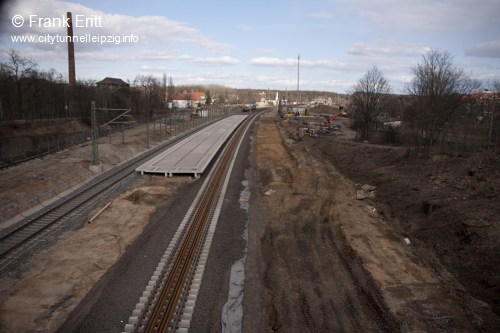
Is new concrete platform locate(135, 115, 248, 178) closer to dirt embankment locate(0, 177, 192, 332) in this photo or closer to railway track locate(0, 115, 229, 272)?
railway track locate(0, 115, 229, 272)

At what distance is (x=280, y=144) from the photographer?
45000 mm

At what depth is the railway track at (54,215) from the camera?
13339 millimetres

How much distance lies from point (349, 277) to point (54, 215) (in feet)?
42.1

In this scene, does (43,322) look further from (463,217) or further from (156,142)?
(156,142)

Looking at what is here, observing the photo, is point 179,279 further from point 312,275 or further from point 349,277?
point 349,277

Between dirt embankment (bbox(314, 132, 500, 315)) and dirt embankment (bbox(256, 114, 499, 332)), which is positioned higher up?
dirt embankment (bbox(314, 132, 500, 315))

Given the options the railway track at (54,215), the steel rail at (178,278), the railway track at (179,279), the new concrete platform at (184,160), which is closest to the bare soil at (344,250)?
the railway track at (54,215)

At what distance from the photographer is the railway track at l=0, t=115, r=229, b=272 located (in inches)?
525

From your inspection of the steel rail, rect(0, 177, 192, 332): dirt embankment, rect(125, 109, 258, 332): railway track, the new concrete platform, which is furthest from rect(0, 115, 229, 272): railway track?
the steel rail

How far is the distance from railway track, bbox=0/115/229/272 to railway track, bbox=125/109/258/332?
4.89 meters

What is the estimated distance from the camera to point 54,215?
17016mm

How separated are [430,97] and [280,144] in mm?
17700

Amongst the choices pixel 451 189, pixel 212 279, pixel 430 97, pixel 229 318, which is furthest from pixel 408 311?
pixel 430 97

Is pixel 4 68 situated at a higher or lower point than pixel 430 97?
higher
